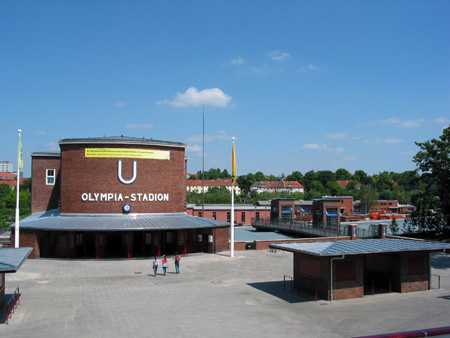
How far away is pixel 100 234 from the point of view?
35.6 metres

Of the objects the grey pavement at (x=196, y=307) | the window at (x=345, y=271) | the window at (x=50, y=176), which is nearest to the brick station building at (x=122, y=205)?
the grey pavement at (x=196, y=307)

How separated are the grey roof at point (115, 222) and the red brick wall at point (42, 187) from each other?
978 cm

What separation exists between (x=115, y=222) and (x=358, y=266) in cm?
2142

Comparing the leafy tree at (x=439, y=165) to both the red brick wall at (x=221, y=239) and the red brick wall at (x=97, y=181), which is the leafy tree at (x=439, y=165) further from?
the red brick wall at (x=97, y=181)

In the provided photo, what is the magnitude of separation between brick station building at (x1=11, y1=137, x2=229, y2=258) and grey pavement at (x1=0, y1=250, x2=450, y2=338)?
5.55m

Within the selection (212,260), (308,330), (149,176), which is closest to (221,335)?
(308,330)

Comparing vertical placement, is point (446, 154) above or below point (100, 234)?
above

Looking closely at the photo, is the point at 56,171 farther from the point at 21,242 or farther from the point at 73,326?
the point at 73,326

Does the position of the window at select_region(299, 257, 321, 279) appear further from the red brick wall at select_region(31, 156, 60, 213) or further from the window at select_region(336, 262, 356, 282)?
the red brick wall at select_region(31, 156, 60, 213)

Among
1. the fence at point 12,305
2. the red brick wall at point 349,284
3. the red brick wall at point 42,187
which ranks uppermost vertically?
the red brick wall at point 42,187

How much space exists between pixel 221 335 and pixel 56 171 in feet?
123

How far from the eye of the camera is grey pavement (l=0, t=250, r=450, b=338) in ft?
55.2

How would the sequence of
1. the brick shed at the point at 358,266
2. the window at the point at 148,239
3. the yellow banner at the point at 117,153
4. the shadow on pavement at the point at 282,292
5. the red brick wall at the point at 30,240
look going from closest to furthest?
the brick shed at the point at 358,266 < the shadow on pavement at the point at 282,292 < the red brick wall at the point at 30,240 < the yellow banner at the point at 117,153 < the window at the point at 148,239

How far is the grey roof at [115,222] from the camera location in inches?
1342
